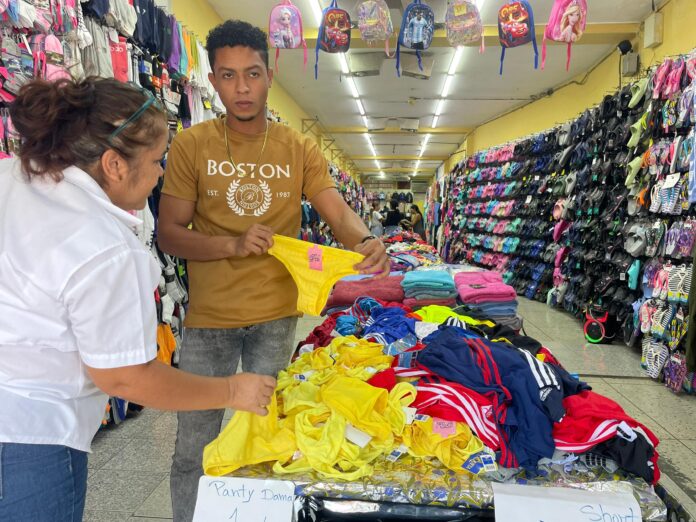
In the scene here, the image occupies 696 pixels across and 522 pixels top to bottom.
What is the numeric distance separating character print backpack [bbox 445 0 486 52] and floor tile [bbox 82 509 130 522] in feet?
14.7

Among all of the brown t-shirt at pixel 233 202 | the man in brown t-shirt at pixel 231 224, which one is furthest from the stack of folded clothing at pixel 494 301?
the brown t-shirt at pixel 233 202

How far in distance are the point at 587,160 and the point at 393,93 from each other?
18.3 ft

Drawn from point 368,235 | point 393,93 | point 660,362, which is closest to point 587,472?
point 368,235

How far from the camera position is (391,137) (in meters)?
17.3

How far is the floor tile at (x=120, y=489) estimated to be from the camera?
2379 mm

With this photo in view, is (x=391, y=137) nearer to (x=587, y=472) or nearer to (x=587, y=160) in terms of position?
(x=587, y=160)

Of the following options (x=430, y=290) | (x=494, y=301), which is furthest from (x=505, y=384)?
(x=430, y=290)

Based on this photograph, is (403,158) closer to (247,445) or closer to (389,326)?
(389,326)

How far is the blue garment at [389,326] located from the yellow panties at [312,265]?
0.46 metres

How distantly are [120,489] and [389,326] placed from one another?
1.65 metres

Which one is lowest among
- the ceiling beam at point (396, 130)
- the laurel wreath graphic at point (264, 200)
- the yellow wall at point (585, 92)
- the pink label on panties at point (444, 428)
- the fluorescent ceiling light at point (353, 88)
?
the pink label on panties at point (444, 428)

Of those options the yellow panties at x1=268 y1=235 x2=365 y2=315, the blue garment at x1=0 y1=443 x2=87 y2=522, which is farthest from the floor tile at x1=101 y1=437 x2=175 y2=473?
the blue garment at x1=0 y1=443 x2=87 y2=522

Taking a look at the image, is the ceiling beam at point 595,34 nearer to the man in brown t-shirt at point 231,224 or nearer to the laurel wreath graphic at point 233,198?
the man in brown t-shirt at point 231,224

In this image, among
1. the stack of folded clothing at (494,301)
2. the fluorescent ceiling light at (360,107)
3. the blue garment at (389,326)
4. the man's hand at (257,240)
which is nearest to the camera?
the man's hand at (257,240)
